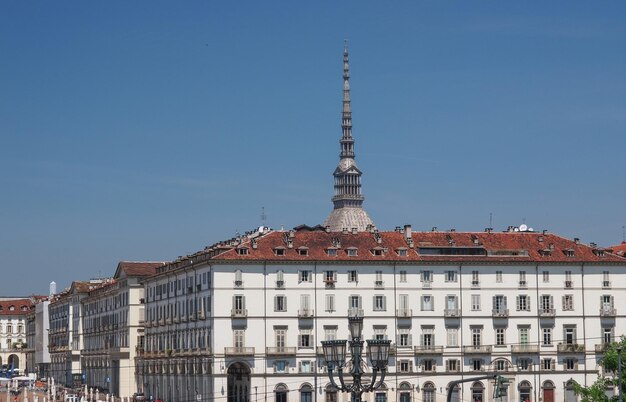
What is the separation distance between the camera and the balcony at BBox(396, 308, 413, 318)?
420 ft

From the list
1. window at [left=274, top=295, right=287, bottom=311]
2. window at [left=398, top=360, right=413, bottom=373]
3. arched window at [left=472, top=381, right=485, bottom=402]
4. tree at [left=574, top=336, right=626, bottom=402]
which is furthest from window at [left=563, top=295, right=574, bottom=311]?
window at [left=274, top=295, right=287, bottom=311]

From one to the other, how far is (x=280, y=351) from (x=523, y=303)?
78.8 feet

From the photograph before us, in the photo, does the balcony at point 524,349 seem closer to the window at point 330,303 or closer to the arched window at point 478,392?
the arched window at point 478,392

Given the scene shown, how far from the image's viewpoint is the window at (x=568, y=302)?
131125mm

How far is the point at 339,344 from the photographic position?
→ 58.7m

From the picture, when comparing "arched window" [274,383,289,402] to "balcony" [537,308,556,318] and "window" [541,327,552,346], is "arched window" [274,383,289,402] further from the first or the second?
"balcony" [537,308,556,318]

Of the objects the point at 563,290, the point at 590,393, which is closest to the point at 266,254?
the point at 563,290

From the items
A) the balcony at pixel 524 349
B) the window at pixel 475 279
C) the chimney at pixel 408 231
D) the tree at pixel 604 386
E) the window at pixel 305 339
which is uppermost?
the chimney at pixel 408 231

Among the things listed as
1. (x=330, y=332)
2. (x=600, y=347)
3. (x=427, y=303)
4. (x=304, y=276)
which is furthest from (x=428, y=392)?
(x=600, y=347)

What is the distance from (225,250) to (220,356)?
9940 millimetres

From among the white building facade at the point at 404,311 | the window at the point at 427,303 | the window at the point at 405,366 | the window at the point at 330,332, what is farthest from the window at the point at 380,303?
the window at the point at 405,366

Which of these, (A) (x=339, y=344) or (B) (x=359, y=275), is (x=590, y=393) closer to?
(B) (x=359, y=275)

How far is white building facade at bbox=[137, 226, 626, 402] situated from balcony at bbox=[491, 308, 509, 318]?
5.2 inches

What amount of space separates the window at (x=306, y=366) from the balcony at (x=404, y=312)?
967cm
